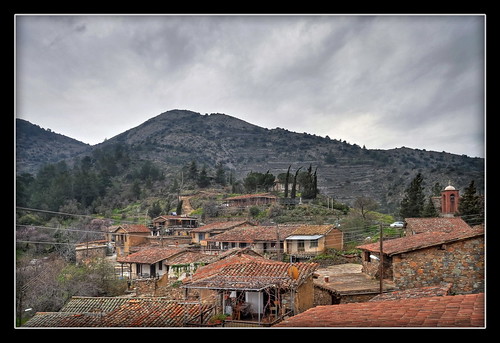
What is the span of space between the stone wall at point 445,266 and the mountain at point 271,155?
63.5ft

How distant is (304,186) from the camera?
31.9 meters

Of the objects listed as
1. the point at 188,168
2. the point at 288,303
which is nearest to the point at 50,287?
the point at 288,303

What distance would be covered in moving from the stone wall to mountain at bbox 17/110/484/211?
19346 millimetres

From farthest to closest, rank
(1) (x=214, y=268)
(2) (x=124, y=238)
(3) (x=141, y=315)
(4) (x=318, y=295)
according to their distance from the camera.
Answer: (2) (x=124, y=238)
(1) (x=214, y=268)
(4) (x=318, y=295)
(3) (x=141, y=315)

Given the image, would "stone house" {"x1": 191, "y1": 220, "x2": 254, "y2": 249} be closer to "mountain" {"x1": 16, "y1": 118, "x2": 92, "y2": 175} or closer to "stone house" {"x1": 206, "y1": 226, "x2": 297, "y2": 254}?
"stone house" {"x1": 206, "y1": 226, "x2": 297, "y2": 254}

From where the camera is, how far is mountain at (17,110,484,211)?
122ft

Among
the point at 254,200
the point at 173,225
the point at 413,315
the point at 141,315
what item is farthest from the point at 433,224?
the point at 254,200

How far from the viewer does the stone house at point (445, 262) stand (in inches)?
189

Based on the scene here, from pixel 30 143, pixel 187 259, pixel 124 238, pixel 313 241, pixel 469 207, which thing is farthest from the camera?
pixel 124 238

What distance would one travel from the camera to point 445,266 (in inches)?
199

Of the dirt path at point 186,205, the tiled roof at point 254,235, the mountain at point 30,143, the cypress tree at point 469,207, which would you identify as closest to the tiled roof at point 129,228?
the tiled roof at point 254,235

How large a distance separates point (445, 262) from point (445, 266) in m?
0.05

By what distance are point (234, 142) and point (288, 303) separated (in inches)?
2543

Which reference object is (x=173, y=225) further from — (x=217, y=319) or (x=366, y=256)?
(x=217, y=319)
